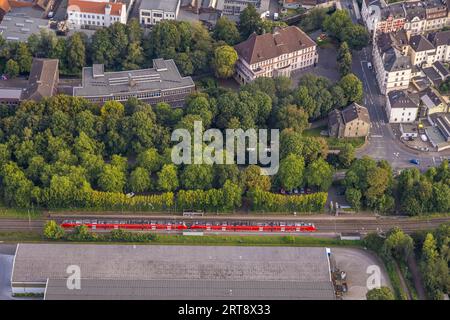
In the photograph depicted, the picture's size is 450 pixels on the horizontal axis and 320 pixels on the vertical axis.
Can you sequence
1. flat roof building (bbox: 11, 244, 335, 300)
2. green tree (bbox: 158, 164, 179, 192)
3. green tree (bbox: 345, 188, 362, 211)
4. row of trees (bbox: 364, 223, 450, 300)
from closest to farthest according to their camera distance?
flat roof building (bbox: 11, 244, 335, 300)
row of trees (bbox: 364, 223, 450, 300)
green tree (bbox: 345, 188, 362, 211)
green tree (bbox: 158, 164, 179, 192)

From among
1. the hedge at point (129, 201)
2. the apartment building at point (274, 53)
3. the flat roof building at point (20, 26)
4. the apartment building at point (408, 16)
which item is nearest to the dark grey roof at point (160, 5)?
the apartment building at point (274, 53)

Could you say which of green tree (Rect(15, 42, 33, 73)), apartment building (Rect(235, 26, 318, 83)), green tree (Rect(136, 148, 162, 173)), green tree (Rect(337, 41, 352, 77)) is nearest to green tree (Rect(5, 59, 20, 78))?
green tree (Rect(15, 42, 33, 73))

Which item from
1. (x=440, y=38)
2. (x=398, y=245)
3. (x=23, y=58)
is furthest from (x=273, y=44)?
(x=398, y=245)

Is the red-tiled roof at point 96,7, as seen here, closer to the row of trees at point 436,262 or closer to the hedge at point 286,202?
the hedge at point 286,202

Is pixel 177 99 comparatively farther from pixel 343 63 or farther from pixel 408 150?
pixel 408 150

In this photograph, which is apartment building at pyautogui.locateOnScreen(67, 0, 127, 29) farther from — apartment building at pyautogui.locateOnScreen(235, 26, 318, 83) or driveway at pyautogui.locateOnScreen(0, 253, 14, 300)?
driveway at pyautogui.locateOnScreen(0, 253, 14, 300)
